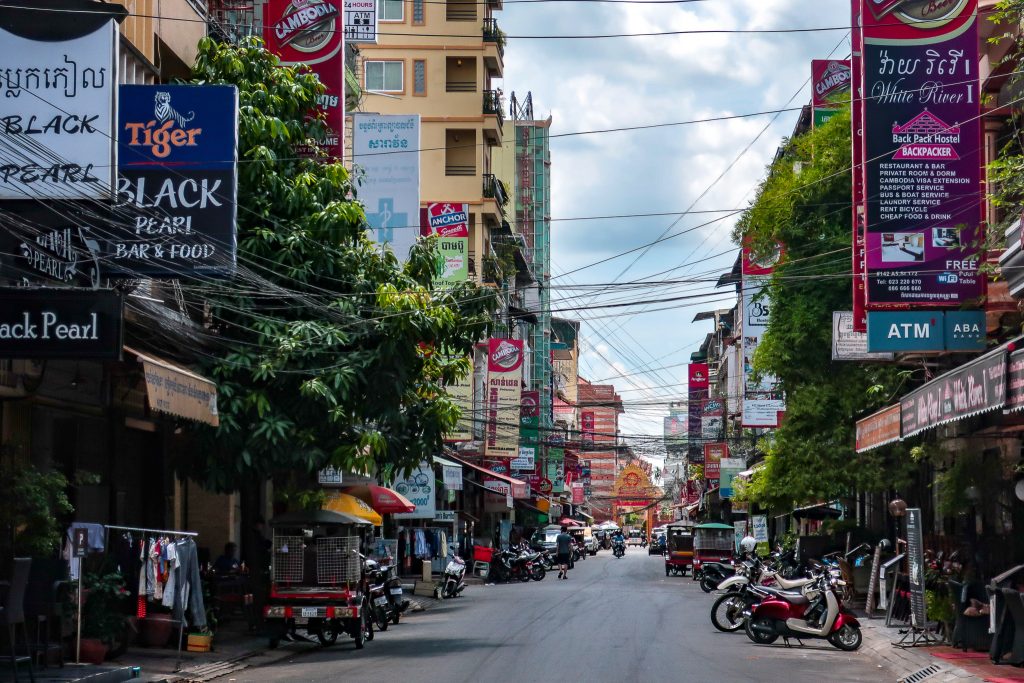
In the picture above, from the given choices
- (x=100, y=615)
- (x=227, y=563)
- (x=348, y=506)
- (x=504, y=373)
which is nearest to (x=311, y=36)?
(x=348, y=506)

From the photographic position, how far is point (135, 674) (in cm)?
1648

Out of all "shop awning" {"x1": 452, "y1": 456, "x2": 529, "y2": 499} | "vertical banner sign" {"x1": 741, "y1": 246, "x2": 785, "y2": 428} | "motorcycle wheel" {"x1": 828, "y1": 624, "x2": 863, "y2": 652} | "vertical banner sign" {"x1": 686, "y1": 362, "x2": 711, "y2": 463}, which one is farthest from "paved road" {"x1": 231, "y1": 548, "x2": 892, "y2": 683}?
"vertical banner sign" {"x1": 686, "y1": 362, "x2": 711, "y2": 463}

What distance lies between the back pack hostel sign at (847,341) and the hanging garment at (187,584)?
1487 centimetres

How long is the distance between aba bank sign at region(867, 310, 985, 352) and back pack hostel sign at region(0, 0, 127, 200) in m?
13.7

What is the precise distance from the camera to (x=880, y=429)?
945 inches

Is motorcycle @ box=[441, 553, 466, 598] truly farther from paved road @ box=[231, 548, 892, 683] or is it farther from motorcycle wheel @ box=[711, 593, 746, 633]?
motorcycle wheel @ box=[711, 593, 746, 633]

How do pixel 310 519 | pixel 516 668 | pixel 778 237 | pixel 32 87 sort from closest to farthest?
pixel 32 87
pixel 516 668
pixel 310 519
pixel 778 237

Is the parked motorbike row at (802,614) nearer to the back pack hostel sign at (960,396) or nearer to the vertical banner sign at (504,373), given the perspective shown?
the back pack hostel sign at (960,396)

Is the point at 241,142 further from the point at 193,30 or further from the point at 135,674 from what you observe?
the point at 135,674

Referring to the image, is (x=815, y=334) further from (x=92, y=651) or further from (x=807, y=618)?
(x=92, y=651)

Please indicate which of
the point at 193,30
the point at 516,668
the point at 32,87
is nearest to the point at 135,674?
the point at 516,668

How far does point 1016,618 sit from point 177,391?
36.9 feet

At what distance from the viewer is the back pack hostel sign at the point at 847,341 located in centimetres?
2795

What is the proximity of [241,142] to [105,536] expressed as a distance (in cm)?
775
